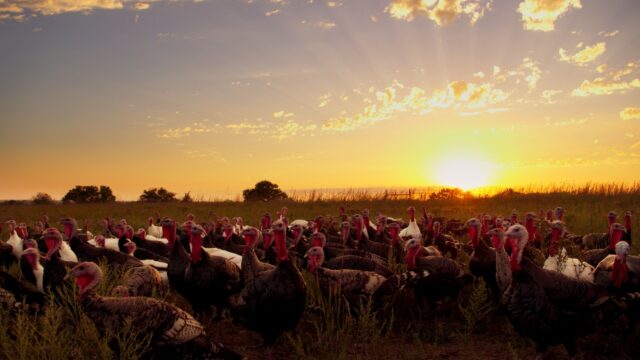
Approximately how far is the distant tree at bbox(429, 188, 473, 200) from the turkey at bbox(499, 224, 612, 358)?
938 inches

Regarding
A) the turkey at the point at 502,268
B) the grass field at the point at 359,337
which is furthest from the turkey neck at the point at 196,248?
the turkey at the point at 502,268

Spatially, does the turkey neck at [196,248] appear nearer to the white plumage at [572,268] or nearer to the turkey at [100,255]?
the turkey at [100,255]

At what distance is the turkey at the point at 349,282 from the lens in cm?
694

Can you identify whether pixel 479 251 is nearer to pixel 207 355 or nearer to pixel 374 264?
pixel 374 264

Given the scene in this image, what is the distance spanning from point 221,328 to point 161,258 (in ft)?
12.2

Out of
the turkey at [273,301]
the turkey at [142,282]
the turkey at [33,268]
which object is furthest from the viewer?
the turkey at [33,268]

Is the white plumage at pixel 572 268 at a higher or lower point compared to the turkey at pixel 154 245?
higher

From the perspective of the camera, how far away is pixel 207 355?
538 cm

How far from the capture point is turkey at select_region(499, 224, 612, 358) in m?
5.65

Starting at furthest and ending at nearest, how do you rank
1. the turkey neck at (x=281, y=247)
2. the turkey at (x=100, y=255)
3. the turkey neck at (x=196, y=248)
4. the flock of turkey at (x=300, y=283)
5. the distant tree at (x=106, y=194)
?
the distant tree at (x=106, y=194)
the turkey at (x=100, y=255)
the turkey neck at (x=196, y=248)
the turkey neck at (x=281, y=247)
the flock of turkey at (x=300, y=283)

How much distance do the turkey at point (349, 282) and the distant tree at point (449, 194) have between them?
23.1 m

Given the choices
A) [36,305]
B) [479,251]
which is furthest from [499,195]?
[36,305]

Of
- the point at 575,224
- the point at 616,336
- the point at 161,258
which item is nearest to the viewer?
the point at 616,336

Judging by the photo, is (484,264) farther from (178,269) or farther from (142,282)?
(142,282)
